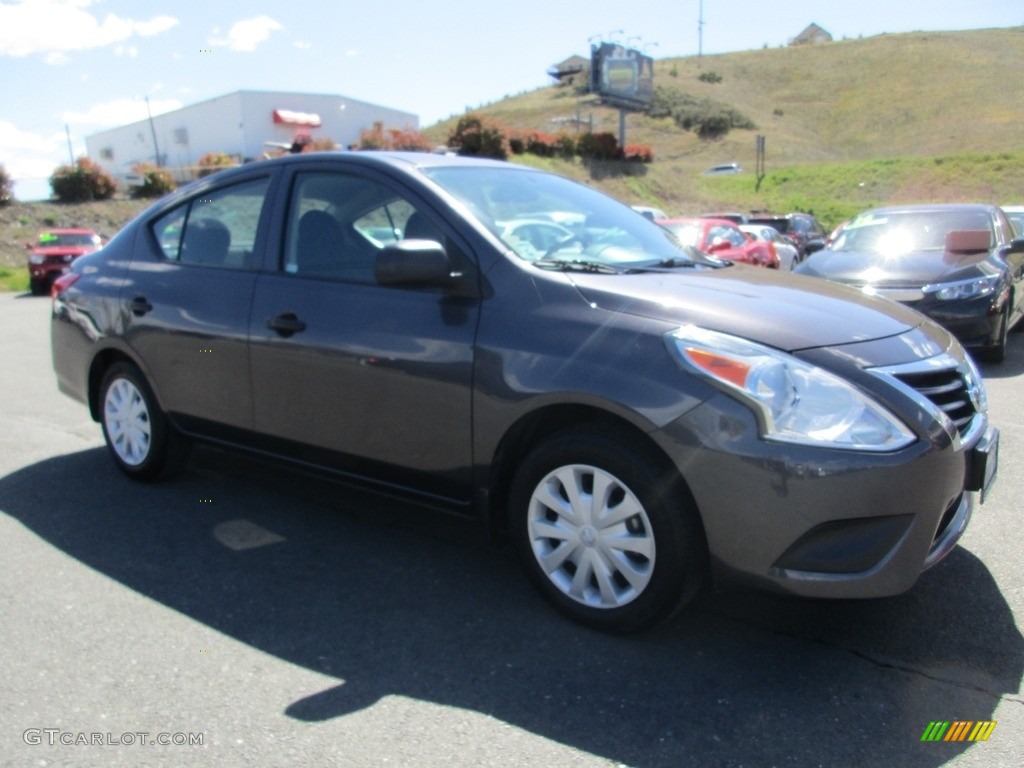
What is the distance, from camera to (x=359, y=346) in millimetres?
3705

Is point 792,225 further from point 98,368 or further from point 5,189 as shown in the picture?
point 5,189

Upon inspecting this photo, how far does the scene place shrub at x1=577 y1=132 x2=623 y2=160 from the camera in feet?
145

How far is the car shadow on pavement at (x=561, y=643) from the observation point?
268cm

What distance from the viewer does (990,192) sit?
50.4 m

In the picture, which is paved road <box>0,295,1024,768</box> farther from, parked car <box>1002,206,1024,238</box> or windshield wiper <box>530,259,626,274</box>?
parked car <box>1002,206,1024,238</box>

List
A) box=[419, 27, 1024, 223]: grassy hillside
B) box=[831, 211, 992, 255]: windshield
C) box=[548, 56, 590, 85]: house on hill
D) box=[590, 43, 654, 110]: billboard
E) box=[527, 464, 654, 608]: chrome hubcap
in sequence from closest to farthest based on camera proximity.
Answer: box=[527, 464, 654, 608]: chrome hubcap < box=[831, 211, 992, 255]: windshield < box=[590, 43, 654, 110]: billboard < box=[419, 27, 1024, 223]: grassy hillside < box=[548, 56, 590, 85]: house on hill

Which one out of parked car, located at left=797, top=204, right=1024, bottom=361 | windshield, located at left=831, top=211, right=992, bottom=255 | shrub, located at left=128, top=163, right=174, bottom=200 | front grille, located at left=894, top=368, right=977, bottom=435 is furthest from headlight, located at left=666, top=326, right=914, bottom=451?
shrub, located at left=128, top=163, right=174, bottom=200

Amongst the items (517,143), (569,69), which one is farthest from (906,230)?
(569,69)

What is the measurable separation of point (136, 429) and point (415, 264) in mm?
2353

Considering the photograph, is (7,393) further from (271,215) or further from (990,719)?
(990,719)

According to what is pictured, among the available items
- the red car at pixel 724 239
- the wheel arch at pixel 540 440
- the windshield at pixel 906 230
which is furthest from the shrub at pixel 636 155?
the wheel arch at pixel 540 440

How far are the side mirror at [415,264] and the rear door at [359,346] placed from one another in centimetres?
11

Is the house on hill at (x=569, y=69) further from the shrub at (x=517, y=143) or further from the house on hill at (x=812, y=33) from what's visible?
the shrub at (x=517, y=143)

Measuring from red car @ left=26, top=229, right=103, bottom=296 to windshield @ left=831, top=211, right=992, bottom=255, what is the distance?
1618cm
